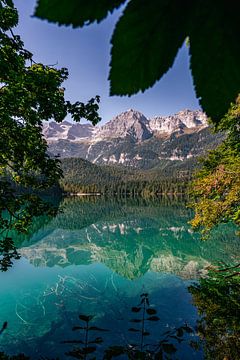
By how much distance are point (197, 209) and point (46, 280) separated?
1899 cm

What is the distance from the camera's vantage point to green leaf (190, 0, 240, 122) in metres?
0.45

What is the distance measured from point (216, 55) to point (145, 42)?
0.44ft

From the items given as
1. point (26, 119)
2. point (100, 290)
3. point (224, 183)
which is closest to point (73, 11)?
point (26, 119)

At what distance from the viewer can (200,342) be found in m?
9.98

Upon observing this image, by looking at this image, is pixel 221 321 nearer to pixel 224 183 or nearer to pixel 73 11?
pixel 224 183

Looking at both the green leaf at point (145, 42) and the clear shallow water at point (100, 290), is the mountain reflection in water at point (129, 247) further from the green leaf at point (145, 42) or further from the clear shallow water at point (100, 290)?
the green leaf at point (145, 42)

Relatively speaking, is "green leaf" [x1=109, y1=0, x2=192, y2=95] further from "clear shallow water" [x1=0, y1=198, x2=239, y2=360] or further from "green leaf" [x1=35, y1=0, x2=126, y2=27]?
"clear shallow water" [x1=0, y1=198, x2=239, y2=360]

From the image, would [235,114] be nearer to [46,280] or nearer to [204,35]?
[204,35]

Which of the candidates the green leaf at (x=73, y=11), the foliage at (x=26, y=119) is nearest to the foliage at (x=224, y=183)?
the foliage at (x=26, y=119)

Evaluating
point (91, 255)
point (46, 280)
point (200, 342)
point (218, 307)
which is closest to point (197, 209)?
point (218, 307)

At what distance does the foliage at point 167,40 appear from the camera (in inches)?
17.5

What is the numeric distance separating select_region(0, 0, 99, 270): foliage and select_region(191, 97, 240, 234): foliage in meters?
6.32

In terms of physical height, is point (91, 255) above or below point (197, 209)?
below

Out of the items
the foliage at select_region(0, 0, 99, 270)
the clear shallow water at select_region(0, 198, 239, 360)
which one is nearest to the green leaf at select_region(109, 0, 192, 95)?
the foliage at select_region(0, 0, 99, 270)
